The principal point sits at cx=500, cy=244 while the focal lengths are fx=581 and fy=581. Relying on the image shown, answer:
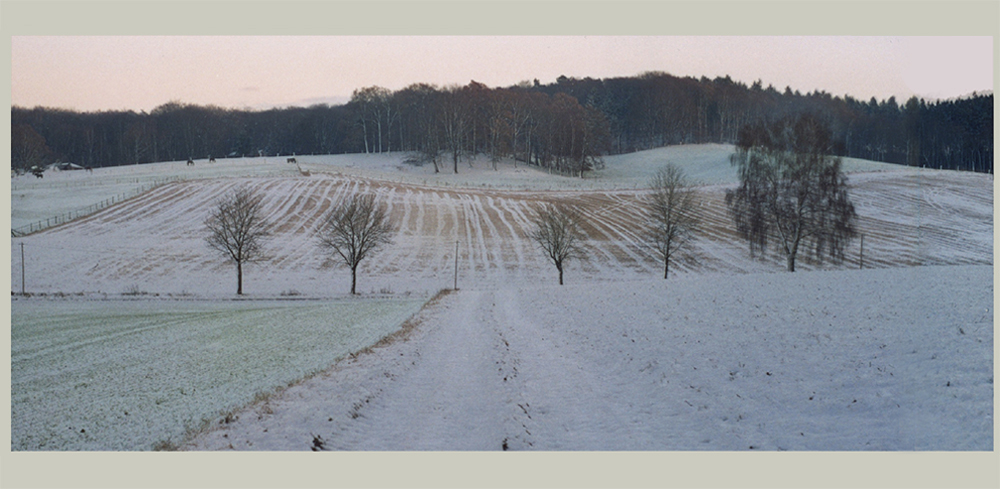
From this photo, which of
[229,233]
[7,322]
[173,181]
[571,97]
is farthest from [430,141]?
[7,322]

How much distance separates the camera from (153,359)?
1883 cm

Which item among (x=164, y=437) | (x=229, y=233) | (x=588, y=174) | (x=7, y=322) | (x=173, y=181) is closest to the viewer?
(x=164, y=437)

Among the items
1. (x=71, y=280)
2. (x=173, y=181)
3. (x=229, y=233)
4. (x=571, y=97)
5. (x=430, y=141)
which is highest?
(x=571, y=97)

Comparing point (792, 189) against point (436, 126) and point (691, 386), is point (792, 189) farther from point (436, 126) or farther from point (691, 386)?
point (436, 126)

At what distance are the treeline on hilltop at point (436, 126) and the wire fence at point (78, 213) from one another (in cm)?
601

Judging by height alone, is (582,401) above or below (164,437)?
above

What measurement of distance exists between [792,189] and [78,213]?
6271 cm

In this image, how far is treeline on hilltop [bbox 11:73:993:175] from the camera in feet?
228

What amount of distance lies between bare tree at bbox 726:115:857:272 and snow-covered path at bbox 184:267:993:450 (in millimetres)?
16890

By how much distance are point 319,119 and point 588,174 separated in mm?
55730

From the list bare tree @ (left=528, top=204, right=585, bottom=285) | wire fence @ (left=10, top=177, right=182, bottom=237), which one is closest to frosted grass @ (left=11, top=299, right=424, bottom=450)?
bare tree @ (left=528, top=204, right=585, bottom=285)

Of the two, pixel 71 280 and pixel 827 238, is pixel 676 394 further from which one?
pixel 71 280

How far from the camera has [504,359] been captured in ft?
46.3

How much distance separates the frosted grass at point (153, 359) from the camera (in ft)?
39.6
